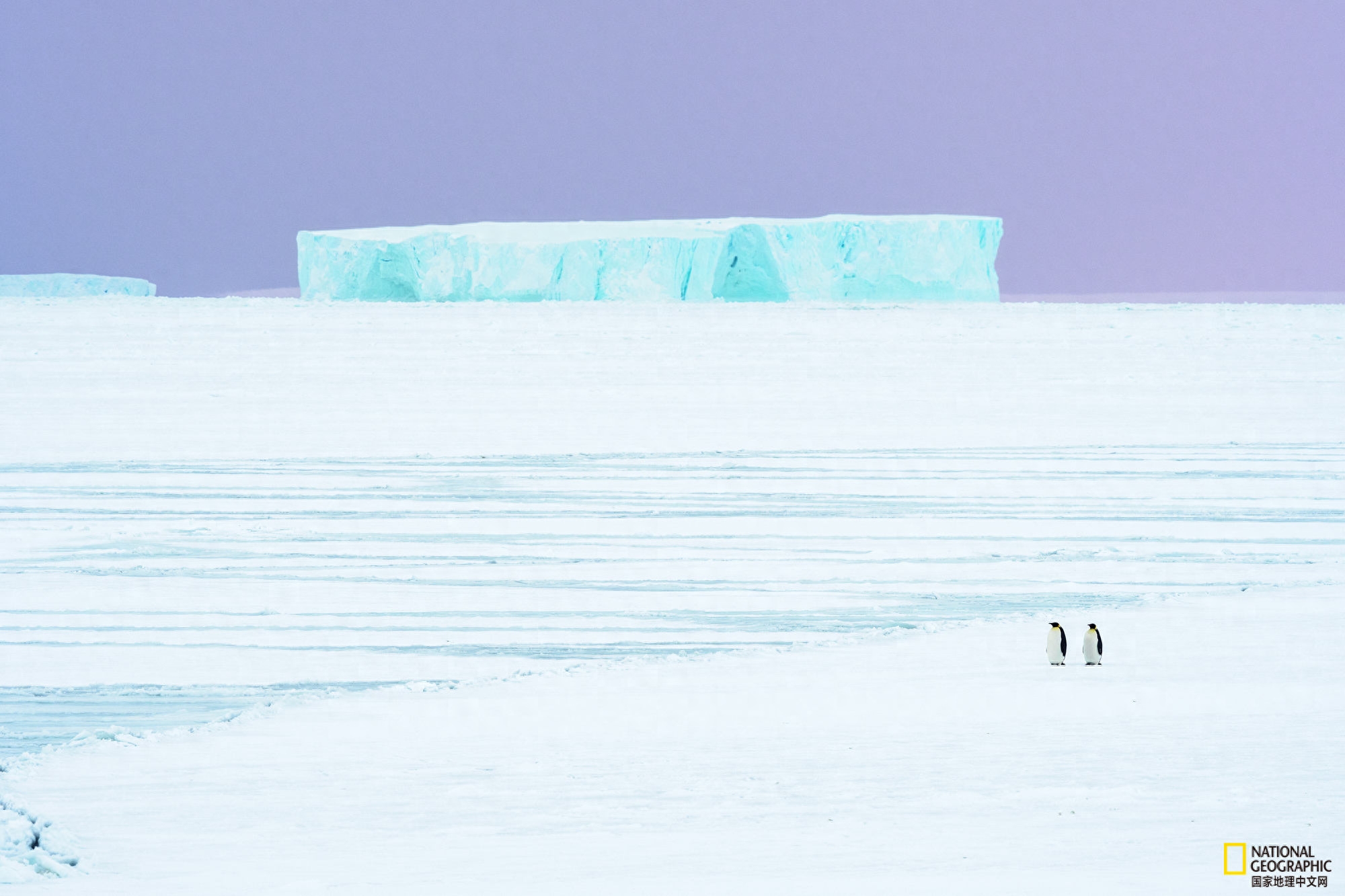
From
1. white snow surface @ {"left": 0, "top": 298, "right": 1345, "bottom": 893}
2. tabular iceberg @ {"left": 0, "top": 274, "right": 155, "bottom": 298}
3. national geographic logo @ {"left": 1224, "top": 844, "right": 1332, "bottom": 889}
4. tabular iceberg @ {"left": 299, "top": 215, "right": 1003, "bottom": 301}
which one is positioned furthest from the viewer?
tabular iceberg @ {"left": 0, "top": 274, "right": 155, "bottom": 298}

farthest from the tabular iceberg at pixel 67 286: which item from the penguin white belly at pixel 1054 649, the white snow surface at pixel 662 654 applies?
the penguin white belly at pixel 1054 649

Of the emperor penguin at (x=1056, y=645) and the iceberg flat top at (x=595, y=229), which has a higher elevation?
the iceberg flat top at (x=595, y=229)

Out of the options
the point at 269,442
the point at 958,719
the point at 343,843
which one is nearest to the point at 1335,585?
the point at 958,719

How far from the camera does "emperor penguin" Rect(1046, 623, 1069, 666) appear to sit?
4133 mm

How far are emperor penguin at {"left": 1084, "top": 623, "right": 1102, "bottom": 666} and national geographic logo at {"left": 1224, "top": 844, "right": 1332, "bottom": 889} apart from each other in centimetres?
138

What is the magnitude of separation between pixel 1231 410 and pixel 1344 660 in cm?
925

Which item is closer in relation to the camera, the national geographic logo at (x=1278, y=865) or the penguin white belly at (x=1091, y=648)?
the national geographic logo at (x=1278, y=865)

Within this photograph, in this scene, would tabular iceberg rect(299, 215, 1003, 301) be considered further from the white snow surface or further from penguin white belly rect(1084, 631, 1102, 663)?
penguin white belly rect(1084, 631, 1102, 663)

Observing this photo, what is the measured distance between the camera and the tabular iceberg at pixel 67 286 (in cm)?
4178

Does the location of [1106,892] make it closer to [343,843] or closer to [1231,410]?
[343,843]

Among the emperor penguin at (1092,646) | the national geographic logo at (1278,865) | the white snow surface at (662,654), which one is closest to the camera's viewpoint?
the national geographic logo at (1278,865)

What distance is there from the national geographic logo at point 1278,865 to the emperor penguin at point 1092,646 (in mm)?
1379

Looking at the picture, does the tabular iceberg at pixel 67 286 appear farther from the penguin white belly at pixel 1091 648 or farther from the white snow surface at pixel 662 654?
the penguin white belly at pixel 1091 648

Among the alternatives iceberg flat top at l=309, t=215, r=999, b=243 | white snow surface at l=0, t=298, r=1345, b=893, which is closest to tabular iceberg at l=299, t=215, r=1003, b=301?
iceberg flat top at l=309, t=215, r=999, b=243
